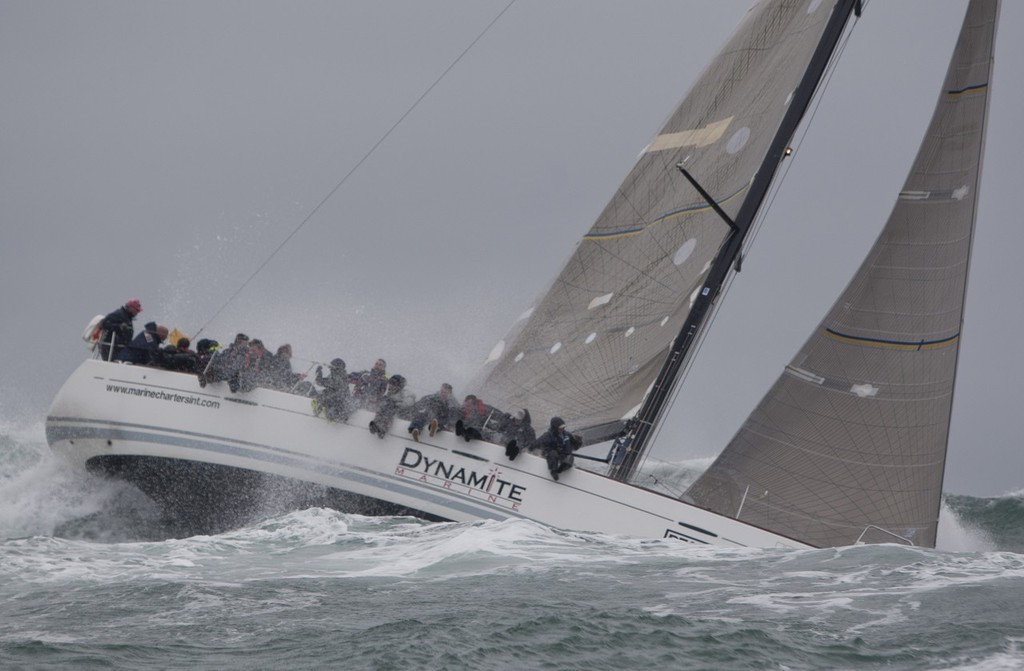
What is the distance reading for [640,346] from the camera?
47.2 feet

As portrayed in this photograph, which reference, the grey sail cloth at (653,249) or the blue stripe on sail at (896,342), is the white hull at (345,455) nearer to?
the grey sail cloth at (653,249)

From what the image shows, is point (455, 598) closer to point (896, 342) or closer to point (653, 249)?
point (653, 249)

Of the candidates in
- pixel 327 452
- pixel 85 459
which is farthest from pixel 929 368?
pixel 85 459

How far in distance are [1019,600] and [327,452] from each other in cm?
631

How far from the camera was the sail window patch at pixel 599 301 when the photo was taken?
1505 cm

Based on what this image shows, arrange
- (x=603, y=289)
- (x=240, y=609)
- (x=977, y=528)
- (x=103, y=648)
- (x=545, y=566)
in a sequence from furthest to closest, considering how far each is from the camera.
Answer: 1. (x=977, y=528)
2. (x=603, y=289)
3. (x=545, y=566)
4. (x=240, y=609)
5. (x=103, y=648)

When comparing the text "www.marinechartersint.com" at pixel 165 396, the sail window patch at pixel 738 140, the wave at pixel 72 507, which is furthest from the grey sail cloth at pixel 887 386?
the text "www.marinechartersint.com" at pixel 165 396

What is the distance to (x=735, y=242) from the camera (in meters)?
14.4

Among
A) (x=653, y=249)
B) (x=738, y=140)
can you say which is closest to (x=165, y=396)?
(x=653, y=249)

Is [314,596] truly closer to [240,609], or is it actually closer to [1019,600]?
[240,609]

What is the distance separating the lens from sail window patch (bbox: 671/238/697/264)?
1450 centimetres

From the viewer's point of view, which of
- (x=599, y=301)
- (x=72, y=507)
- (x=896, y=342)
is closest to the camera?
(x=72, y=507)

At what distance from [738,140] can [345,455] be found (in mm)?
5429

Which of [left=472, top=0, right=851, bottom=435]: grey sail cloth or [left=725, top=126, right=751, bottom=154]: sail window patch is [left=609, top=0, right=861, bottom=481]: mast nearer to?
[left=472, top=0, right=851, bottom=435]: grey sail cloth
